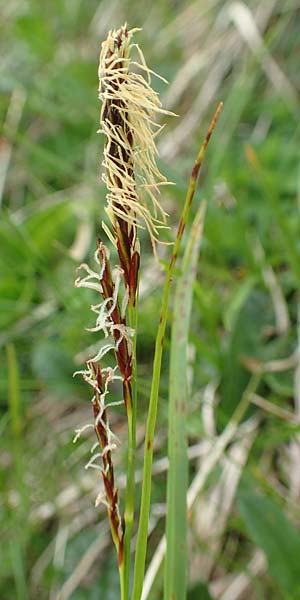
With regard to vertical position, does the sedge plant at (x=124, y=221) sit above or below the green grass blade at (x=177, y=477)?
above

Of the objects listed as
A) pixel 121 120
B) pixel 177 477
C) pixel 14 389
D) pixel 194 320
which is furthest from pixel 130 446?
pixel 194 320

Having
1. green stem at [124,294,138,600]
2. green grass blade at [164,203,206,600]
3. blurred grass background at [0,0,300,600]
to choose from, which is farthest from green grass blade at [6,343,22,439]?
green stem at [124,294,138,600]

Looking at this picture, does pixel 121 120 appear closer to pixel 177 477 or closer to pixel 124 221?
pixel 124 221

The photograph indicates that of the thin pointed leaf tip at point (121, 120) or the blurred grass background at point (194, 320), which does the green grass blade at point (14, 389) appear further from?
the thin pointed leaf tip at point (121, 120)

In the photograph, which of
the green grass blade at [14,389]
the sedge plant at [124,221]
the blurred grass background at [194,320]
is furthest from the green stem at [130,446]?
the green grass blade at [14,389]

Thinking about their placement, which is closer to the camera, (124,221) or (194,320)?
(124,221)

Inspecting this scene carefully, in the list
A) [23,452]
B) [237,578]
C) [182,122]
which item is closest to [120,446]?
[23,452]

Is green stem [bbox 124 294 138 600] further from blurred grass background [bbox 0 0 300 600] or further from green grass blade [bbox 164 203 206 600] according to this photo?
blurred grass background [bbox 0 0 300 600]

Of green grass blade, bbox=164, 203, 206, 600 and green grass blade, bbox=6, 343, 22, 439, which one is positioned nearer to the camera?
green grass blade, bbox=164, 203, 206, 600
